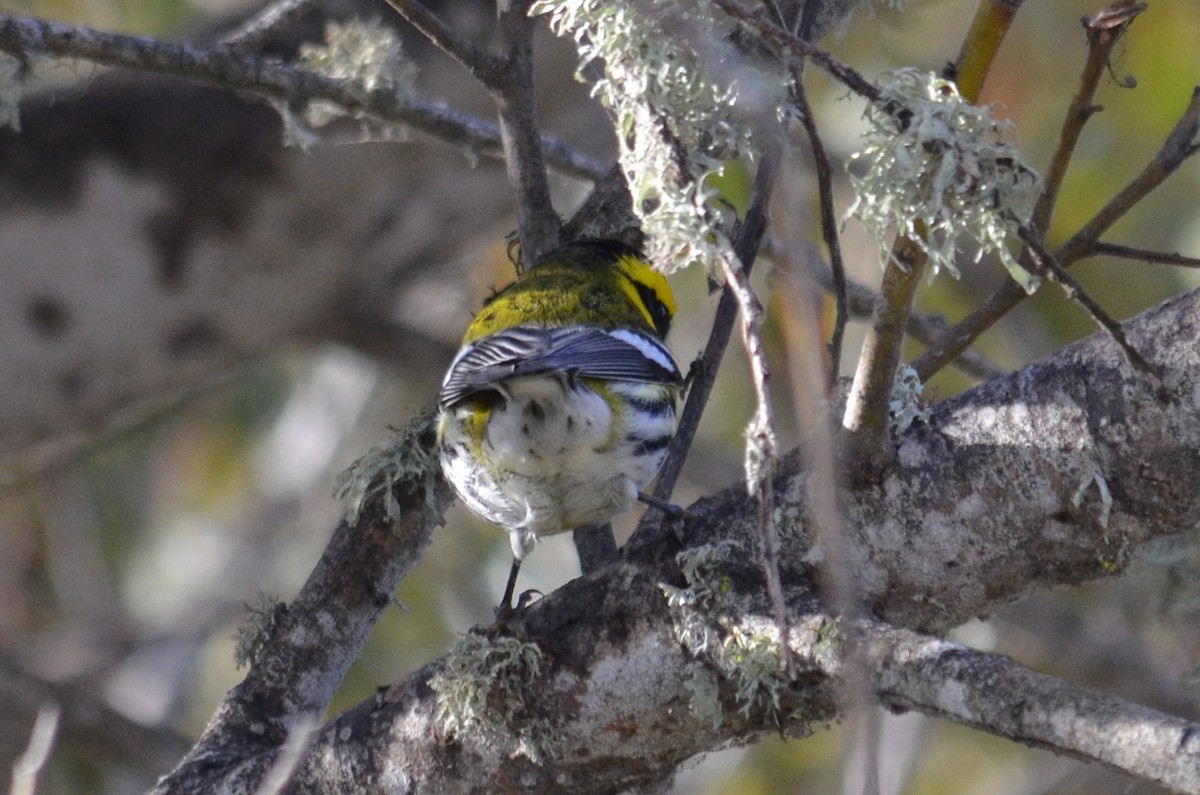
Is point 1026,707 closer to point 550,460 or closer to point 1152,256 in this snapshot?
point 1152,256

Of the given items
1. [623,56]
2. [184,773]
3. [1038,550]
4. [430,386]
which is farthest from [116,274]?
[1038,550]

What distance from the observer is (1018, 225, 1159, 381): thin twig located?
1.35 metres

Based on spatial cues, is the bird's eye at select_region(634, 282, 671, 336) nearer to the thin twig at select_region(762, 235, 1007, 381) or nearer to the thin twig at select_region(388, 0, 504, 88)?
the thin twig at select_region(762, 235, 1007, 381)

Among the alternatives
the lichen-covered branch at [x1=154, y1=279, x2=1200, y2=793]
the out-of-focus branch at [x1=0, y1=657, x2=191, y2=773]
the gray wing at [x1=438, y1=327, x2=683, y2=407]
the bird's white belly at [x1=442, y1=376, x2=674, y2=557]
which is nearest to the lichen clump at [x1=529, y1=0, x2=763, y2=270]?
the lichen-covered branch at [x1=154, y1=279, x2=1200, y2=793]

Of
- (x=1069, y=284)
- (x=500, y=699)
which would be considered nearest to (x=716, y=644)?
(x=500, y=699)

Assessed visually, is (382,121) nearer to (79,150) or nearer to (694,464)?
(79,150)

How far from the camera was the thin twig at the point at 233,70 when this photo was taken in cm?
219

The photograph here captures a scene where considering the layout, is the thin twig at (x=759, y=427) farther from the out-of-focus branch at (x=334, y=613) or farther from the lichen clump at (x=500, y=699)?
the out-of-focus branch at (x=334, y=613)

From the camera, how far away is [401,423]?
11.4 ft

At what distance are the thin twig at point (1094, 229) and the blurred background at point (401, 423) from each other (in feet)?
2.52

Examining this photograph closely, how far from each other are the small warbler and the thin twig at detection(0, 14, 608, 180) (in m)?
0.40

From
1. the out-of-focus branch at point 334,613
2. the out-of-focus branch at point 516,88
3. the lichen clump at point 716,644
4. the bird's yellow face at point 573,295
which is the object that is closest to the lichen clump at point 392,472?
the out-of-focus branch at point 334,613

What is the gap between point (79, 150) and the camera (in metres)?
3.85

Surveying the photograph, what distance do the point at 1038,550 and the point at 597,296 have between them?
1.37m
